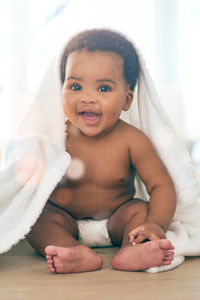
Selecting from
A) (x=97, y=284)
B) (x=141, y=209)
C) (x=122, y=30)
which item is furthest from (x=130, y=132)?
(x=122, y=30)

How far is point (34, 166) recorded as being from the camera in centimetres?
86

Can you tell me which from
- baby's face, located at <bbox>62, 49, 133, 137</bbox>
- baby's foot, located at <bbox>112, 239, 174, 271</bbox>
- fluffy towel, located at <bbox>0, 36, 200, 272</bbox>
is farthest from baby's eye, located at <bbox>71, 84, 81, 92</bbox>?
baby's foot, located at <bbox>112, 239, 174, 271</bbox>

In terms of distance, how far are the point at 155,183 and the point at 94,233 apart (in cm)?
18

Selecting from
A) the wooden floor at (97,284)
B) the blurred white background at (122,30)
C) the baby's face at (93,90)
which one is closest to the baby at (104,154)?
the baby's face at (93,90)

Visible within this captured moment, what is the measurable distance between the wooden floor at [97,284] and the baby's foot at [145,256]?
1 cm

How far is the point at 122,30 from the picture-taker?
2.88 meters

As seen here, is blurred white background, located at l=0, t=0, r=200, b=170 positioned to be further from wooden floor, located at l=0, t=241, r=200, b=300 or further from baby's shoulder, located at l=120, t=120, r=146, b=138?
wooden floor, located at l=0, t=241, r=200, b=300

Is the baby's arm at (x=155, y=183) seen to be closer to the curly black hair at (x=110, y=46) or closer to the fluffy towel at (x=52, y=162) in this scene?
the fluffy towel at (x=52, y=162)

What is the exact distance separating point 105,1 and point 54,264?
2.60 meters

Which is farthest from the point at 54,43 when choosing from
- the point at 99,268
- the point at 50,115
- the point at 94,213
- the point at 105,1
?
the point at 99,268

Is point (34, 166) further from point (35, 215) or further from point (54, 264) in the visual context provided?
point (54, 264)

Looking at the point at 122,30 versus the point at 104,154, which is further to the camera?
the point at 122,30

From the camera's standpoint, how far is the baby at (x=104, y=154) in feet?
2.96

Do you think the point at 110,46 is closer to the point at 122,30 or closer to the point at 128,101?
the point at 128,101
